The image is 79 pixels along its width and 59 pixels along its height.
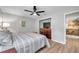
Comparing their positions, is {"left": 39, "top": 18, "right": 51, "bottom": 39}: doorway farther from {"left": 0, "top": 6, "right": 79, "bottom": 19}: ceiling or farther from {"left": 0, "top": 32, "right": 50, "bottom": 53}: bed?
{"left": 0, "top": 32, "right": 50, "bottom": 53}: bed

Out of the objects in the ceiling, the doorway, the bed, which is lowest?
the bed

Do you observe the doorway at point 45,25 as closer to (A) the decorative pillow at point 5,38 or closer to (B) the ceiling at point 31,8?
(B) the ceiling at point 31,8

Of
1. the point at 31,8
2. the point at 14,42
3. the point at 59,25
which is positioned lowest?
the point at 14,42

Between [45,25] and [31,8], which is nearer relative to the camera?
[31,8]

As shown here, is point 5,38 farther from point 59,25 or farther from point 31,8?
point 59,25

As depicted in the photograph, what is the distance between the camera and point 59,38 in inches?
41.2

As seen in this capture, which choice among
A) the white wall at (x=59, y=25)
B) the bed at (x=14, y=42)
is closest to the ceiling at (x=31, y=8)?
the white wall at (x=59, y=25)

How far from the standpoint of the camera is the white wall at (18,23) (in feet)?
2.81

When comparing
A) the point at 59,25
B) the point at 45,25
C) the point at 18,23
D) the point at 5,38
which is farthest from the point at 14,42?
the point at 59,25

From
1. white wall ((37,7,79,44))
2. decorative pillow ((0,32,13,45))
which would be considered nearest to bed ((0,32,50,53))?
decorative pillow ((0,32,13,45))

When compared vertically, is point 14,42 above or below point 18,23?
below

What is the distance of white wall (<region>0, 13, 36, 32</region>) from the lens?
86 cm

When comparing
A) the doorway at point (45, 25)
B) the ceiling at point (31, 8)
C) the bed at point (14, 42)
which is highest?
the ceiling at point (31, 8)

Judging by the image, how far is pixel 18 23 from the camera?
94 centimetres
